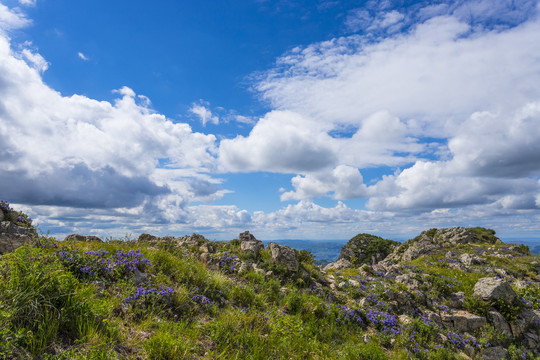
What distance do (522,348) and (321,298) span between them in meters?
8.45

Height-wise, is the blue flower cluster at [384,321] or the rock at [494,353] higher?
the blue flower cluster at [384,321]

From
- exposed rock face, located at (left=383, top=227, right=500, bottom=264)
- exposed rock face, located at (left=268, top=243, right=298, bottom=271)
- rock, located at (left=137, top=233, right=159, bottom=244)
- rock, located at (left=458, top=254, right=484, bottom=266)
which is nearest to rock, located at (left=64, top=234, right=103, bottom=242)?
rock, located at (left=137, top=233, right=159, bottom=244)

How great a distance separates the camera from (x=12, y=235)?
30.7ft

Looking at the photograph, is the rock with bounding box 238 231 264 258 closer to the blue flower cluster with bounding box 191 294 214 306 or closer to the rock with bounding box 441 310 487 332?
the blue flower cluster with bounding box 191 294 214 306

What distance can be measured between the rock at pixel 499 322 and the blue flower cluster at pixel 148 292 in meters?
13.8

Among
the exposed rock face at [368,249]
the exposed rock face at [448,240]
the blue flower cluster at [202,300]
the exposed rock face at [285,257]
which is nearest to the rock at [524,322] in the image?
the exposed rock face at [285,257]

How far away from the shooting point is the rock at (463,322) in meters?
11.9

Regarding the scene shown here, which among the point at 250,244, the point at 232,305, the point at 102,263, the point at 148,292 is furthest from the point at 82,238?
the point at 250,244

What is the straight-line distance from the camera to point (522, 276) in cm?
1981

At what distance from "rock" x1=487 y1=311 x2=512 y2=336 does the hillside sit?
1.9 inches

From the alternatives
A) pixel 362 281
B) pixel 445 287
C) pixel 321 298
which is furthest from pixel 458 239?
pixel 321 298

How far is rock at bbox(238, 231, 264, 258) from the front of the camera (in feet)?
46.3

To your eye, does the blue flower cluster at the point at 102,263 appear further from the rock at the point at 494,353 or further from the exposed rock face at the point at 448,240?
the exposed rock face at the point at 448,240

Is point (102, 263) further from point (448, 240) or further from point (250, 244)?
point (448, 240)
